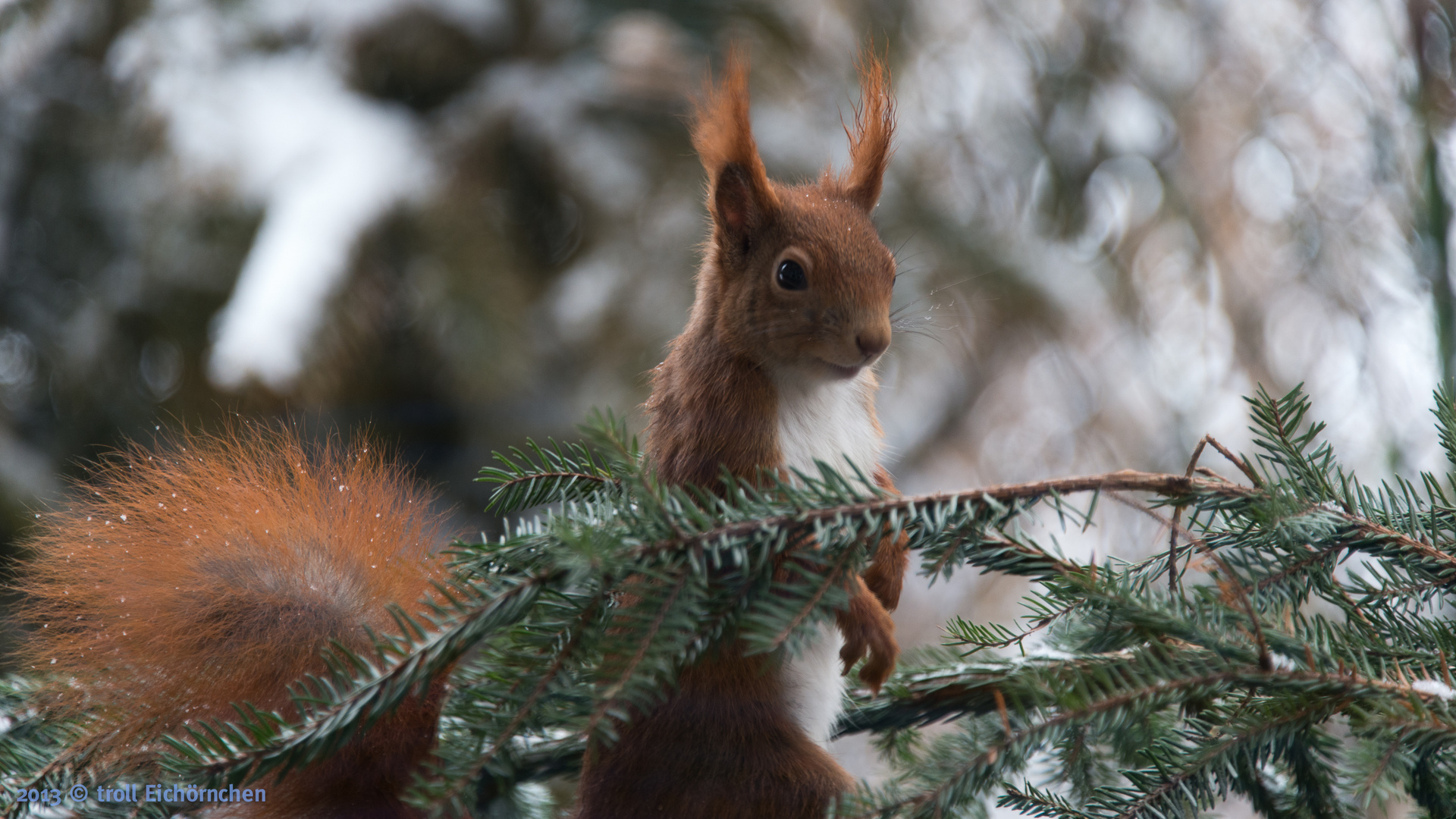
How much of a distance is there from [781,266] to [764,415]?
0.11 meters

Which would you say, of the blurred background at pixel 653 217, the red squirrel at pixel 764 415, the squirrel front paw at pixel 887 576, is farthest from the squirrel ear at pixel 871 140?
the blurred background at pixel 653 217

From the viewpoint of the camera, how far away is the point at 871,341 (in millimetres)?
651

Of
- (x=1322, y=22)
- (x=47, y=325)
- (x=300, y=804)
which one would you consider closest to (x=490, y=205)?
(x=47, y=325)

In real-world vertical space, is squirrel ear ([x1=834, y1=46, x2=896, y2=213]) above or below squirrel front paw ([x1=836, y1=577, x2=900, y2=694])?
above

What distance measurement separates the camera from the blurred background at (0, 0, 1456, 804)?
126cm

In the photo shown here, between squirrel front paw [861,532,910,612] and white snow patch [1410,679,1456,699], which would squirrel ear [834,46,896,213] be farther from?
white snow patch [1410,679,1456,699]

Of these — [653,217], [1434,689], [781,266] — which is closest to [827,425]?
[781,266]

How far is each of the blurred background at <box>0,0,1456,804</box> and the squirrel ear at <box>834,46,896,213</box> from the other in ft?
1.26

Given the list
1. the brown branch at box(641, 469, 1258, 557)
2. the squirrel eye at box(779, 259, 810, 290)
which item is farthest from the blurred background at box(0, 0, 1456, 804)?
the brown branch at box(641, 469, 1258, 557)

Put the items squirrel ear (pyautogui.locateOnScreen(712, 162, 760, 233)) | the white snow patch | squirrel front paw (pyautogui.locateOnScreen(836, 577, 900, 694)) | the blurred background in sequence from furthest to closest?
the blurred background
squirrel ear (pyautogui.locateOnScreen(712, 162, 760, 233))
squirrel front paw (pyautogui.locateOnScreen(836, 577, 900, 694))
the white snow patch

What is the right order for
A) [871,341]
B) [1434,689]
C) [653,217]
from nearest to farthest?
1. [1434,689]
2. [871,341]
3. [653,217]

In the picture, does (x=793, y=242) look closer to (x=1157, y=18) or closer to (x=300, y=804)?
(x=300, y=804)

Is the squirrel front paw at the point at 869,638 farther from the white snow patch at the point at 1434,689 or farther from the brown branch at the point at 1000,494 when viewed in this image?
the white snow patch at the point at 1434,689

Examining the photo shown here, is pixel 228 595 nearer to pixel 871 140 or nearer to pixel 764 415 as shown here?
pixel 764 415
